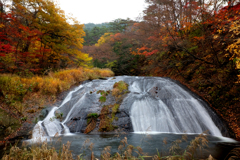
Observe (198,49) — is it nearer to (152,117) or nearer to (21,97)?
(152,117)

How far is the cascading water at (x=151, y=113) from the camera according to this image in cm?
634

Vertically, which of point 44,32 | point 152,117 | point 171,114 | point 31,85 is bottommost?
point 152,117

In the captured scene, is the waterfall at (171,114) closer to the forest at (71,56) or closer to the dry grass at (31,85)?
the forest at (71,56)

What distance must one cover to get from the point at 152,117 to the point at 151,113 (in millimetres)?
241

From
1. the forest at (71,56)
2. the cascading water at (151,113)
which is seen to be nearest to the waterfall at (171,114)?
the cascading water at (151,113)

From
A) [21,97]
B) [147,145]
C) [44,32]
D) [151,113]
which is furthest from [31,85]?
[147,145]

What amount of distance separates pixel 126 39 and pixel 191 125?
17.6 meters

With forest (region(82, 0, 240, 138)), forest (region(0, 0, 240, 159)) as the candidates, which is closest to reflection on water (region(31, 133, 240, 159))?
forest (region(0, 0, 240, 159))

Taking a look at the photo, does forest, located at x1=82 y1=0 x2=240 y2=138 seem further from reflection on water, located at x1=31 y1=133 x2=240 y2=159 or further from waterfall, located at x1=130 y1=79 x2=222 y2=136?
reflection on water, located at x1=31 y1=133 x2=240 y2=159

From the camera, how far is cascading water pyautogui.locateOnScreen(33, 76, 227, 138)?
634cm

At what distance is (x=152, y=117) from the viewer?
687 cm

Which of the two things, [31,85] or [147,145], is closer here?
[147,145]

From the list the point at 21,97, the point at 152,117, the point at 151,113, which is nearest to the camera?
the point at 152,117

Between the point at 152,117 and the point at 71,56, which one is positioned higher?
the point at 71,56
